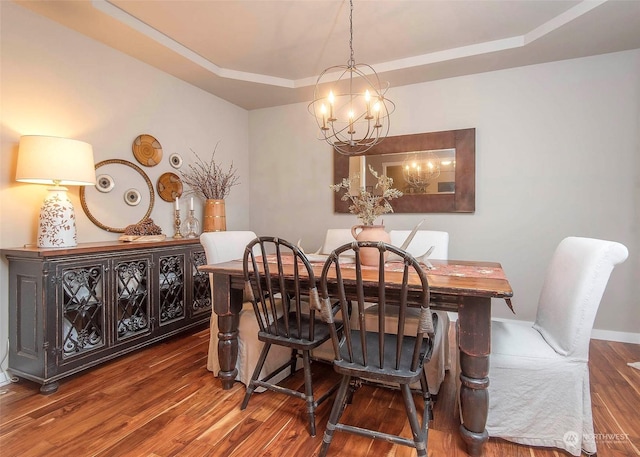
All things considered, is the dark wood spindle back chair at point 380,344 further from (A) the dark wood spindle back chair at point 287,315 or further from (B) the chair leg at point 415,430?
(A) the dark wood spindle back chair at point 287,315

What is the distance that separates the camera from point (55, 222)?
7.06 ft

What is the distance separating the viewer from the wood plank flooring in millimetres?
1537

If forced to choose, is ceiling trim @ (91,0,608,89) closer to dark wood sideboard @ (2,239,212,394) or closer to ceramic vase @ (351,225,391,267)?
dark wood sideboard @ (2,239,212,394)

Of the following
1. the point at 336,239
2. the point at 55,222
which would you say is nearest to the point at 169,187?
the point at 55,222

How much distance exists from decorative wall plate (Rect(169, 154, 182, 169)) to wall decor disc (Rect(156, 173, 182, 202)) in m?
0.10

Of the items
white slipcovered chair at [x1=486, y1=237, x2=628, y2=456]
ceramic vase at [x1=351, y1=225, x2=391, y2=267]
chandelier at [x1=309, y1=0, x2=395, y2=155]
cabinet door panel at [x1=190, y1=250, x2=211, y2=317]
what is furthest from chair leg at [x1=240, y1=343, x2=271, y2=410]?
chandelier at [x1=309, y1=0, x2=395, y2=155]

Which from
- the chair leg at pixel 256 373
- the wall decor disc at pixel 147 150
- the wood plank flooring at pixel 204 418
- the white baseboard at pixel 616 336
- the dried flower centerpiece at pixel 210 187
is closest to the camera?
the wood plank flooring at pixel 204 418

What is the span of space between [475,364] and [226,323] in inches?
54.7

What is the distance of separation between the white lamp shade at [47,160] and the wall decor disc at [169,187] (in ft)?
3.43

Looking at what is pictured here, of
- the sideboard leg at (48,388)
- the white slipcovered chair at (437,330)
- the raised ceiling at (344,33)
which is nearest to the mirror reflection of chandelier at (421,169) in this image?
the raised ceiling at (344,33)

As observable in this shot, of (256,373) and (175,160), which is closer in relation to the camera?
(256,373)

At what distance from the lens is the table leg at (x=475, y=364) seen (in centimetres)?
144

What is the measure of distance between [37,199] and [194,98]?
1830 mm

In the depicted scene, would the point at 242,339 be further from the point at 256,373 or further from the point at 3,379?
the point at 3,379
